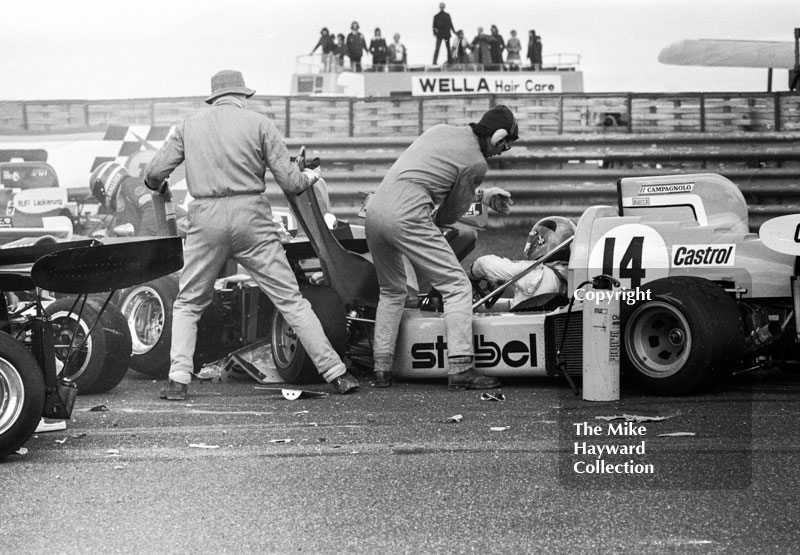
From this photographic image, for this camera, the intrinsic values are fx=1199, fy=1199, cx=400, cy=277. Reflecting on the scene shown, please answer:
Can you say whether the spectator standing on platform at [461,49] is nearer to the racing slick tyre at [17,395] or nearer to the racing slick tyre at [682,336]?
the racing slick tyre at [682,336]

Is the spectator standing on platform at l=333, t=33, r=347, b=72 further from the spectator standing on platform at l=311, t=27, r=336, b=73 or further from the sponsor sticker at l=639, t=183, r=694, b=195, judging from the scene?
the sponsor sticker at l=639, t=183, r=694, b=195

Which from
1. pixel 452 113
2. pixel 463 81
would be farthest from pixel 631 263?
pixel 463 81

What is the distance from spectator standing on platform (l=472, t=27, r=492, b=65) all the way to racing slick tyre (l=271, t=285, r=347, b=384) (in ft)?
31.8

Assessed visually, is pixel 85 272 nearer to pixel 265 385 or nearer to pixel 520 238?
pixel 265 385

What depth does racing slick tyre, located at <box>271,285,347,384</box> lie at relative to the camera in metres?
6.43

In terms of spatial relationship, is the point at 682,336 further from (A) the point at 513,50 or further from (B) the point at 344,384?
(A) the point at 513,50

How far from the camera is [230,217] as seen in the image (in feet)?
19.6

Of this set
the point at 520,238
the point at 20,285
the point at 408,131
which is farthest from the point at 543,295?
the point at 408,131

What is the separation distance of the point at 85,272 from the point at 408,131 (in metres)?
8.34

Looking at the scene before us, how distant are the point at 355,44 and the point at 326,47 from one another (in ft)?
2.43

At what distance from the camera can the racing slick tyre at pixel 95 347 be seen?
6164 mm

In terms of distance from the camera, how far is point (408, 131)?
12852 mm

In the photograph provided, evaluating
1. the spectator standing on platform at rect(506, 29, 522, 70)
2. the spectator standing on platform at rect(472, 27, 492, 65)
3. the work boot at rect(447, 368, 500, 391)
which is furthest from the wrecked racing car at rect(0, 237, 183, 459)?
the spectator standing on platform at rect(506, 29, 522, 70)

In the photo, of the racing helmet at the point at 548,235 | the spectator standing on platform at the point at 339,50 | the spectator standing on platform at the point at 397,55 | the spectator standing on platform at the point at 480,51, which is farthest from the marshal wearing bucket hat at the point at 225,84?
the spectator standing on platform at the point at 480,51
